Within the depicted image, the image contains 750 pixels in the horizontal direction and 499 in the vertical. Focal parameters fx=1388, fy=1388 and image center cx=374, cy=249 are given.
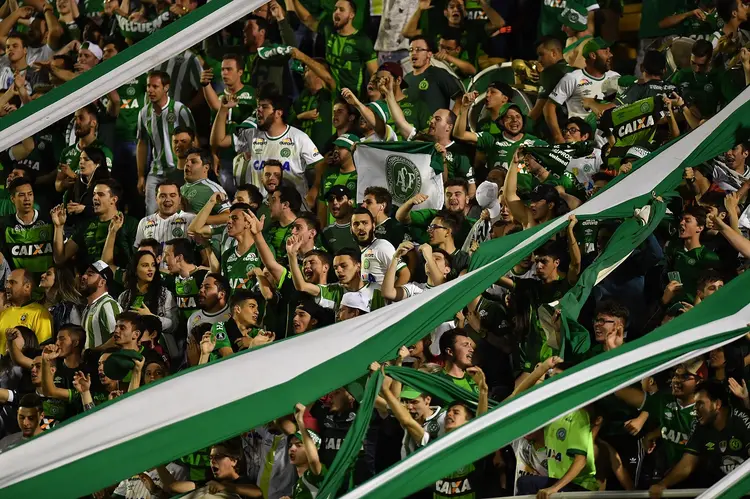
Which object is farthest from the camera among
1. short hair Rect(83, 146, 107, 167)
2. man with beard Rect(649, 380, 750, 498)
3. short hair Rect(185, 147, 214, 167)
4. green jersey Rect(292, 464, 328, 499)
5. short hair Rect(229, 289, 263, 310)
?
short hair Rect(83, 146, 107, 167)

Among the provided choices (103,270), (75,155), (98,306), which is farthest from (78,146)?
(98,306)

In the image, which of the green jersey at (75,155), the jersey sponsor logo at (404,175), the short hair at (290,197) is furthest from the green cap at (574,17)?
the green jersey at (75,155)

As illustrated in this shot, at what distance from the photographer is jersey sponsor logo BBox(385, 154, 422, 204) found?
8633mm

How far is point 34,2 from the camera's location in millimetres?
11180

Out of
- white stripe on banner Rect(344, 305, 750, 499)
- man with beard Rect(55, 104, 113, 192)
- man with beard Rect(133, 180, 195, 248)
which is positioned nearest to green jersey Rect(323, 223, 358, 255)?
man with beard Rect(133, 180, 195, 248)

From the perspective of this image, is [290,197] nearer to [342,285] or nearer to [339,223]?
[339,223]

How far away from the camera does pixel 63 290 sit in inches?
365

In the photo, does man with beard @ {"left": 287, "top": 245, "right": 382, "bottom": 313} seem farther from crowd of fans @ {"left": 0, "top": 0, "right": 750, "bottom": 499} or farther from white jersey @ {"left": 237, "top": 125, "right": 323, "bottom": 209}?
white jersey @ {"left": 237, "top": 125, "right": 323, "bottom": 209}

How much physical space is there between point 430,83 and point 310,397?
5432 millimetres

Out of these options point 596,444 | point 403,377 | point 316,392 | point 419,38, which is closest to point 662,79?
point 419,38

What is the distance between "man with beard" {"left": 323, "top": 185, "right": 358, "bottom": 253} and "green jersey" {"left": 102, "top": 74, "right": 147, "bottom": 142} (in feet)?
7.01

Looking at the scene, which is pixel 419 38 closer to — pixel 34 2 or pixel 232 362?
pixel 34 2

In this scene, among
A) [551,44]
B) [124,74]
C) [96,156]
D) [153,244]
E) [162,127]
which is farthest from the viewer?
[96,156]

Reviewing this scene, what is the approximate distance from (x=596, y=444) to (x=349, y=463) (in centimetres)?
307
